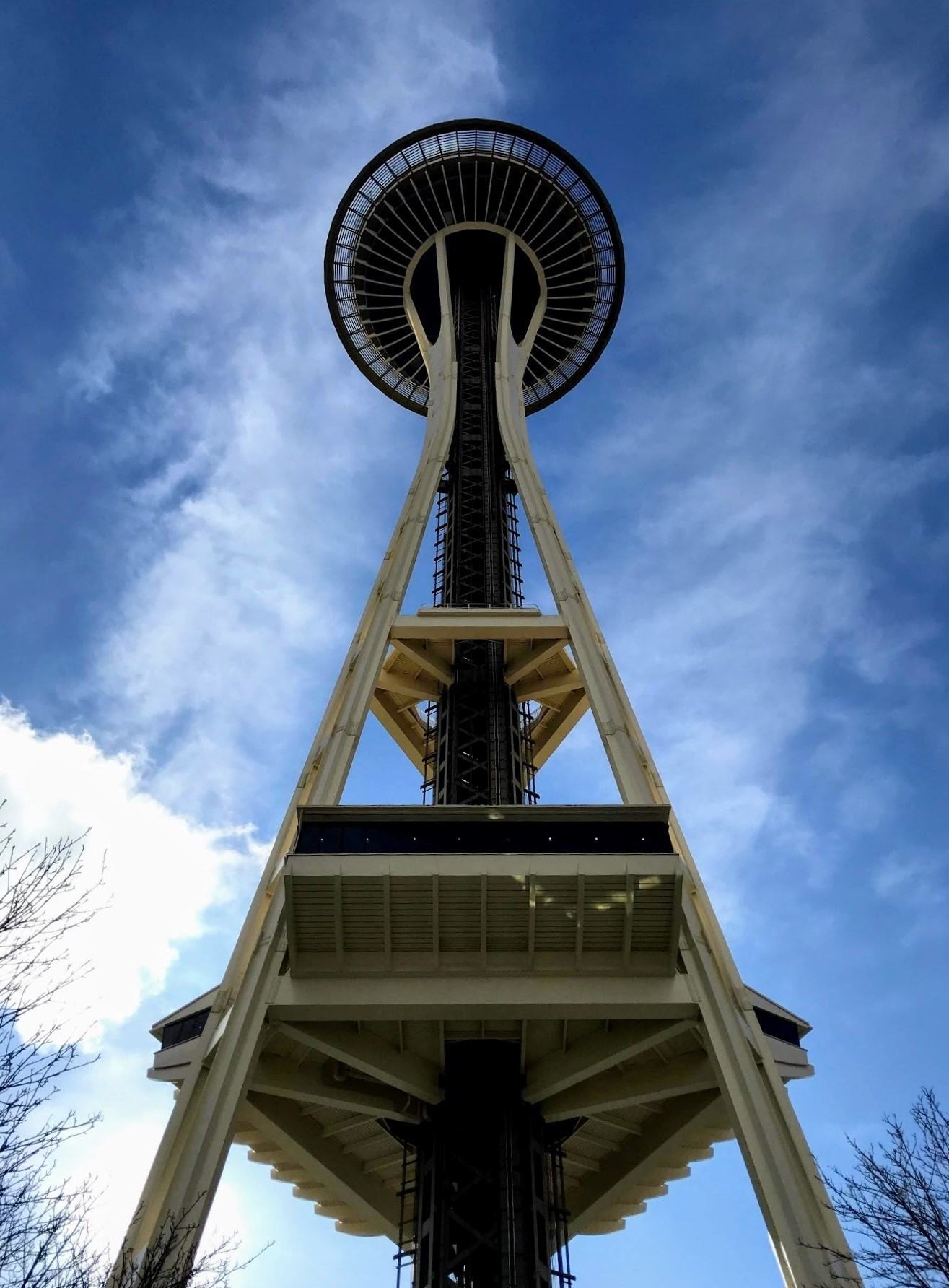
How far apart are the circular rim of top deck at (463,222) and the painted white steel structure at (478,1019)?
3081 centimetres

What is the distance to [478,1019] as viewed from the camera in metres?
20.0

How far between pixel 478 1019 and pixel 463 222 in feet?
128

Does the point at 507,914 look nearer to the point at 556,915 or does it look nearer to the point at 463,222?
the point at 556,915

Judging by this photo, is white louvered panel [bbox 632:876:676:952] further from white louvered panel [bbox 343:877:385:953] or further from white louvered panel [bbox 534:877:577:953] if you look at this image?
white louvered panel [bbox 343:877:385:953]

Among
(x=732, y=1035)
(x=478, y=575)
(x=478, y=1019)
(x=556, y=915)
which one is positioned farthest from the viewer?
(x=478, y=575)

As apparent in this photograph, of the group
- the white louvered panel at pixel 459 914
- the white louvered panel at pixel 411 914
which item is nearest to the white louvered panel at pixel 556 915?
→ the white louvered panel at pixel 459 914

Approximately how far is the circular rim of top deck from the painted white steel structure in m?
30.8

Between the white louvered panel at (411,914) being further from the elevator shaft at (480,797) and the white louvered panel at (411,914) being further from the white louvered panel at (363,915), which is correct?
the elevator shaft at (480,797)

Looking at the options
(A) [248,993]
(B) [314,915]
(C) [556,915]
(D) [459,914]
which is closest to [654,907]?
(C) [556,915]

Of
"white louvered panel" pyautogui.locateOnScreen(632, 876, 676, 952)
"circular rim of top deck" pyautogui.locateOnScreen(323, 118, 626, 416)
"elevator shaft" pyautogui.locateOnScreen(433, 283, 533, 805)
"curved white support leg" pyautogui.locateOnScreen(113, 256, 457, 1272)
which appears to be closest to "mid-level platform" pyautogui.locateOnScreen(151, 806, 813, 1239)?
"white louvered panel" pyautogui.locateOnScreen(632, 876, 676, 952)

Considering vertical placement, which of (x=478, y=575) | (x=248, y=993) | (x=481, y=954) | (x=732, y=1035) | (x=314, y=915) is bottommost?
(x=732, y=1035)

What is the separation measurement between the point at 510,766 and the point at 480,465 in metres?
14.6

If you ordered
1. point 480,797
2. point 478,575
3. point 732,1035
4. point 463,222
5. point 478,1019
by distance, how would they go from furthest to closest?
point 463,222, point 478,575, point 480,797, point 478,1019, point 732,1035

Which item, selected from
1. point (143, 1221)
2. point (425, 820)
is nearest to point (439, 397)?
point (425, 820)
